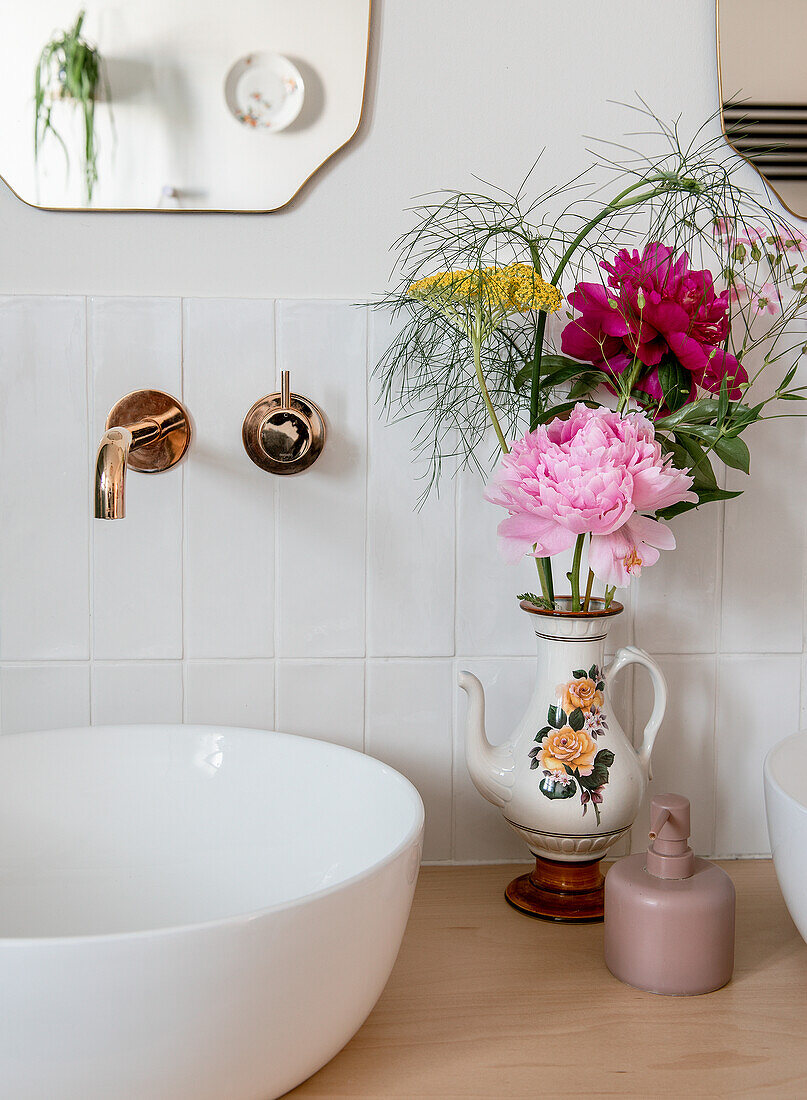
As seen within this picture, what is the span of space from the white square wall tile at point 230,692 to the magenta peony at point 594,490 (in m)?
0.35

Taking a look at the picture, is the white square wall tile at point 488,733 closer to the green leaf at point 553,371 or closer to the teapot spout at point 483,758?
the teapot spout at point 483,758

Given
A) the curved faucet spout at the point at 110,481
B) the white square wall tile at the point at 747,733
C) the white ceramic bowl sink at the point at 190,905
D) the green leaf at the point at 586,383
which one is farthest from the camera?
the white square wall tile at the point at 747,733

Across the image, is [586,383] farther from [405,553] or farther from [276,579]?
[276,579]

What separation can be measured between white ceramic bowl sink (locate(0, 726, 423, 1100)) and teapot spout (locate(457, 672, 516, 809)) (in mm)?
108

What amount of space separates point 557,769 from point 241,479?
0.44 metres

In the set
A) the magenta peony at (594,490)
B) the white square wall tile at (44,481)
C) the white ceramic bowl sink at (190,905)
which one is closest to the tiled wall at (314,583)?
the white square wall tile at (44,481)

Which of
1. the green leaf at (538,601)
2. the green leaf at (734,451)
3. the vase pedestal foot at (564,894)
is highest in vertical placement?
the green leaf at (734,451)

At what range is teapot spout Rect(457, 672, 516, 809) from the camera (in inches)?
35.7

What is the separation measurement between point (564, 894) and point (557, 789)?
0.12 m

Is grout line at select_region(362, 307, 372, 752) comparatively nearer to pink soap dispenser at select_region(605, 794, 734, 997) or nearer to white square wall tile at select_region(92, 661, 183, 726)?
white square wall tile at select_region(92, 661, 183, 726)

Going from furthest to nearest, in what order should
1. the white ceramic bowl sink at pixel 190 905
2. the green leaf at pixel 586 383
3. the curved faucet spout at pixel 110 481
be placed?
the green leaf at pixel 586 383 < the curved faucet spout at pixel 110 481 < the white ceramic bowl sink at pixel 190 905

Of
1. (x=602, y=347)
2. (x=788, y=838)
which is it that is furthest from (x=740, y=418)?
(x=788, y=838)

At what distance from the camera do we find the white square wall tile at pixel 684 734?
107cm

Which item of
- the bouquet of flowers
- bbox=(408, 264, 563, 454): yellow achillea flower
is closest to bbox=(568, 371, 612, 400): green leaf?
the bouquet of flowers
